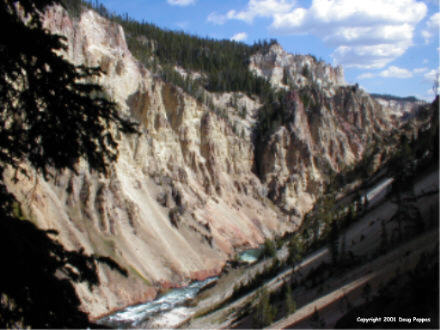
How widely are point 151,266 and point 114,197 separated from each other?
883cm

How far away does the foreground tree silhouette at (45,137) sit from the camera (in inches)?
173

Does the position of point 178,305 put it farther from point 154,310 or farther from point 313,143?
point 313,143

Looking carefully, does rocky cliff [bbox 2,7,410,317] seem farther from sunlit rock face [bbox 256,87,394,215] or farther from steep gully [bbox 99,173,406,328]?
steep gully [bbox 99,173,406,328]

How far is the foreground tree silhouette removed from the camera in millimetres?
4391

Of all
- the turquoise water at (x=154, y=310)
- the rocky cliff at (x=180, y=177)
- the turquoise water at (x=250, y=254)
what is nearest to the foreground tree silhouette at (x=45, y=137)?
the rocky cliff at (x=180, y=177)

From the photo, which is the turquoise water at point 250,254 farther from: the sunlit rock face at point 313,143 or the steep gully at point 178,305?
the sunlit rock face at point 313,143

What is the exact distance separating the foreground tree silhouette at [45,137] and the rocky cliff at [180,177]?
10.3m

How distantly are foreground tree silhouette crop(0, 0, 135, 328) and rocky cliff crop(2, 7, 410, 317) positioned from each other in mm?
10283

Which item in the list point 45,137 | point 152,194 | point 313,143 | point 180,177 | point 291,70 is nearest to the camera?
point 45,137

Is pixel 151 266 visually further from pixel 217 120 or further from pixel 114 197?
pixel 217 120

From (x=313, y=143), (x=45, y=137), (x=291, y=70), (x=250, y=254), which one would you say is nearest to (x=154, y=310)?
(x=250, y=254)

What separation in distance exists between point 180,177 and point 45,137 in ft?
183

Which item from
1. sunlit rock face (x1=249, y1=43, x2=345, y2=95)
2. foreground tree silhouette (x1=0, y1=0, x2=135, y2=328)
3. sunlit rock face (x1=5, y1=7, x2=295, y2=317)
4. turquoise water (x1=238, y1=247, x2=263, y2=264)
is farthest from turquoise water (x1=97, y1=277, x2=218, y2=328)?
sunlit rock face (x1=249, y1=43, x2=345, y2=95)

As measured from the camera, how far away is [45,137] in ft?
16.1
